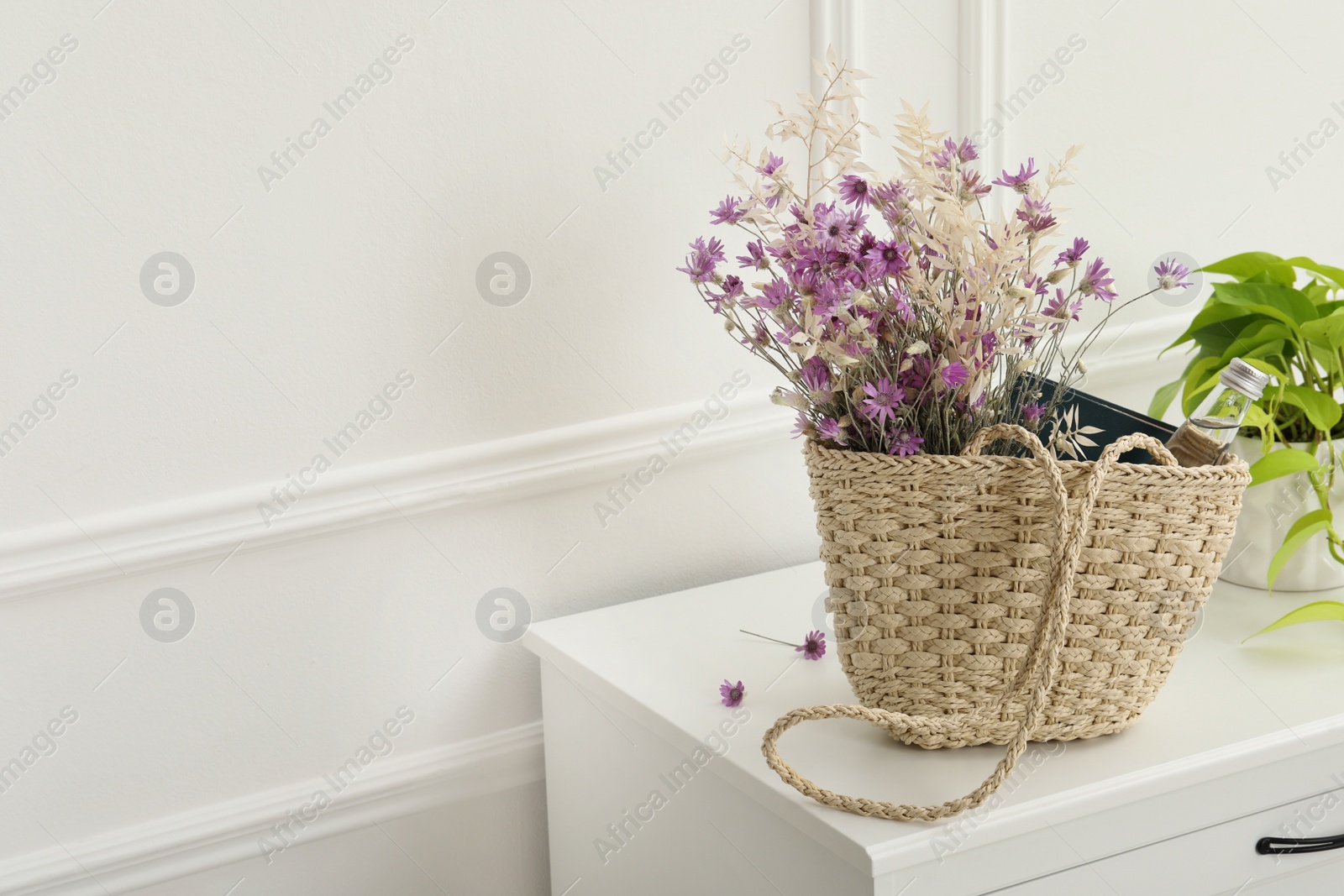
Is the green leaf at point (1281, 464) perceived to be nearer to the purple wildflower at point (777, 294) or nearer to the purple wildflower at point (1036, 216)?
the purple wildflower at point (1036, 216)

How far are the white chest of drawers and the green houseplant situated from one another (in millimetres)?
139

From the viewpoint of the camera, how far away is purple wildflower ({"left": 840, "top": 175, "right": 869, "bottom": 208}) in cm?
80

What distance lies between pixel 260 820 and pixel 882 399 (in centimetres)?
71

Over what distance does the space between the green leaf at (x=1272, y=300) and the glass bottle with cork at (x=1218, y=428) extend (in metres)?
0.34

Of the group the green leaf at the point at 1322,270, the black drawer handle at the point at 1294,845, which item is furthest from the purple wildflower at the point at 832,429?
the green leaf at the point at 1322,270

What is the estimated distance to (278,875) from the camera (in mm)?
1061

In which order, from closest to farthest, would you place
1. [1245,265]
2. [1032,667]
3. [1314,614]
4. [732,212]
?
[1032,667]
[732,212]
[1314,614]
[1245,265]

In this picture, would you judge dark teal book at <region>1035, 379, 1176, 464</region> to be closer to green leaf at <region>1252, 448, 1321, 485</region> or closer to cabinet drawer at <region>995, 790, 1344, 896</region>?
green leaf at <region>1252, 448, 1321, 485</region>

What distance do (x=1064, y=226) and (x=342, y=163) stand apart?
0.86m

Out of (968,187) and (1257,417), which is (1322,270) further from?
(968,187)

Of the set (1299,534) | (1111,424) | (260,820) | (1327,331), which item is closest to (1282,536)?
(1299,534)

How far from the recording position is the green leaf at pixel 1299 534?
1043 mm

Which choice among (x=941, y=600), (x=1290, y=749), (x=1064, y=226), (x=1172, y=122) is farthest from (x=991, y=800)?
(x=1172, y=122)

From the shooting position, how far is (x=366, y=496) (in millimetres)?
1040
